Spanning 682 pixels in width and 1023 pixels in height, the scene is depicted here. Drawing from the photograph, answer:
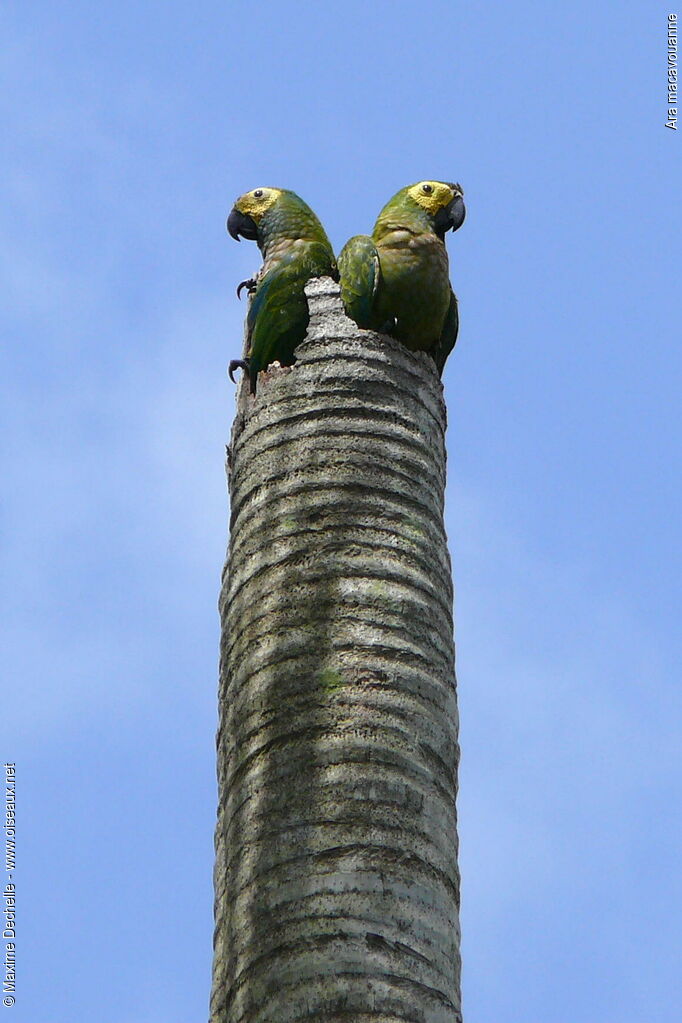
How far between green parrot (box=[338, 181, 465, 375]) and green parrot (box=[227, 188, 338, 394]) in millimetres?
135

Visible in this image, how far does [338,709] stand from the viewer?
13.3 feet

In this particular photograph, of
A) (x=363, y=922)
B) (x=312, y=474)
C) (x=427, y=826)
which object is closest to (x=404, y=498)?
(x=312, y=474)

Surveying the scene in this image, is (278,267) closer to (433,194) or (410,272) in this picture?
(410,272)

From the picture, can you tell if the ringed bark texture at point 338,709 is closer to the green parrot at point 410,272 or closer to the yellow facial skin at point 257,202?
the green parrot at point 410,272

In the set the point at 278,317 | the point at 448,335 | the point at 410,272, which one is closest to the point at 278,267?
the point at 278,317

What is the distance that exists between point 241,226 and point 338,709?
2.23 m

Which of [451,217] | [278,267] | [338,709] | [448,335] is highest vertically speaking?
[451,217]

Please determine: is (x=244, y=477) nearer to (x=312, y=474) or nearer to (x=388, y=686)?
(x=312, y=474)

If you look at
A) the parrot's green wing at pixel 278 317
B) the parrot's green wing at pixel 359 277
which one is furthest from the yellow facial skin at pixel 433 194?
the parrot's green wing at pixel 278 317

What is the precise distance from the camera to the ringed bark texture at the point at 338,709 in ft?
12.3

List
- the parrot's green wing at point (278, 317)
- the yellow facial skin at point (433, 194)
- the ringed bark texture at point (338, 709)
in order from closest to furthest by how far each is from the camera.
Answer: the ringed bark texture at point (338, 709) < the parrot's green wing at point (278, 317) < the yellow facial skin at point (433, 194)

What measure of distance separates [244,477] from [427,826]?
1.18m

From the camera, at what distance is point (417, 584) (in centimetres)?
432

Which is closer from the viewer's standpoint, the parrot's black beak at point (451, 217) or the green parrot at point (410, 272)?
the green parrot at point (410, 272)
